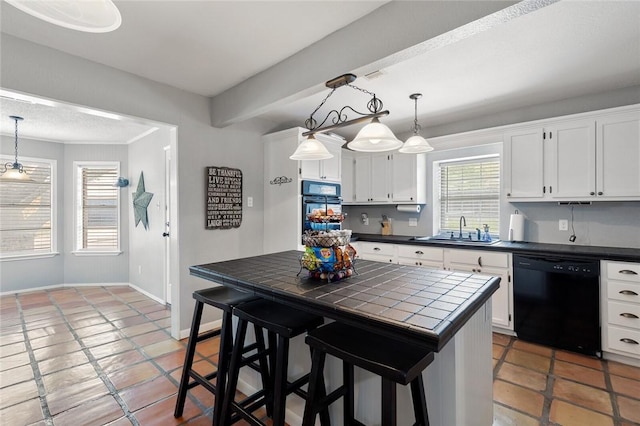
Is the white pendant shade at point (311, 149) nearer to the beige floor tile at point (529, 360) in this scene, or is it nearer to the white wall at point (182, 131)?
the white wall at point (182, 131)

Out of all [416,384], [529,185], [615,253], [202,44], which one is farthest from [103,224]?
[615,253]

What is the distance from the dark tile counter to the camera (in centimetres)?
104

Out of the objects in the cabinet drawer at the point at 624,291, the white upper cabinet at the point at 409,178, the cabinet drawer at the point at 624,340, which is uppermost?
the white upper cabinet at the point at 409,178

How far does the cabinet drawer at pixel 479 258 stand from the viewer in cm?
308

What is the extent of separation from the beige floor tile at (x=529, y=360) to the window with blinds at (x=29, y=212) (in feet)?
21.9

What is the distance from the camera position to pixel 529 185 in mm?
3207

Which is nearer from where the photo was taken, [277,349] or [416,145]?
[277,349]

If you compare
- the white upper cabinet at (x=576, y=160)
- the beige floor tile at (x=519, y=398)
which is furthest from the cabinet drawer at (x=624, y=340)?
the white upper cabinet at (x=576, y=160)

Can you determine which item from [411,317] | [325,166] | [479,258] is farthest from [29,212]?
[479,258]

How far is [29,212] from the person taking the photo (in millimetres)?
4922

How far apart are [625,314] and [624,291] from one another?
19 centimetres

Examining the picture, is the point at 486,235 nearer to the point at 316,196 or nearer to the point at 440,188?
the point at 440,188

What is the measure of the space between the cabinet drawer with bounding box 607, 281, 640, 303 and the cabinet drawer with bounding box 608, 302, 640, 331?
0.05 meters

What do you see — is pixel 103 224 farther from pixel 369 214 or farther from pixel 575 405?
pixel 575 405
